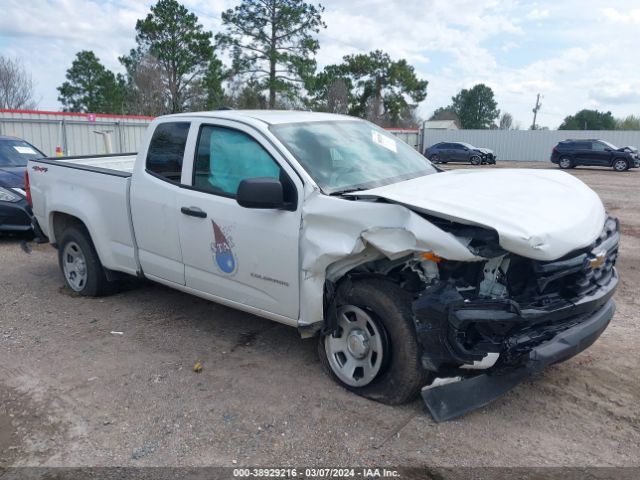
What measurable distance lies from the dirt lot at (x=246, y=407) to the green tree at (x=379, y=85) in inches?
1828

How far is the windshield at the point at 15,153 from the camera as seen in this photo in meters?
9.72

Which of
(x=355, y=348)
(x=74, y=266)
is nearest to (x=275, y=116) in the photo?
(x=355, y=348)

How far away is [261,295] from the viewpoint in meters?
4.17

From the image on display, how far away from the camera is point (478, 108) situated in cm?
8962

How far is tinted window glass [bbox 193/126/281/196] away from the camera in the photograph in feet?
13.7

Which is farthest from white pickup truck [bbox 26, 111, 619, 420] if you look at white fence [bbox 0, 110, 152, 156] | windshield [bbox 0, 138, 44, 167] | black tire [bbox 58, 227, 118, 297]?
white fence [bbox 0, 110, 152, 156]

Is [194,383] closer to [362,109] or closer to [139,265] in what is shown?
[139,265]

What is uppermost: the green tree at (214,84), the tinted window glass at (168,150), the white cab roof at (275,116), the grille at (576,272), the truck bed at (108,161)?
the green tree at (214,84)

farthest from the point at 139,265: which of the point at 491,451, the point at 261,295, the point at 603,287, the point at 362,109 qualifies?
the point at 362,109

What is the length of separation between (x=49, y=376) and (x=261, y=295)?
1.71 m

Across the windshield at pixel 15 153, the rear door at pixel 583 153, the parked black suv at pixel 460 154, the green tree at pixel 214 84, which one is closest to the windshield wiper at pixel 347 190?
the windshield at pixel 15 153

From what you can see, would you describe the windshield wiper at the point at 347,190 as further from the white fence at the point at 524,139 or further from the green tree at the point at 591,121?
the green tree at the point at 591,121

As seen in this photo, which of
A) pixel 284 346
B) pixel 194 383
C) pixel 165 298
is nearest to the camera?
pixel 194 383

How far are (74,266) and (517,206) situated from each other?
4715 mm
